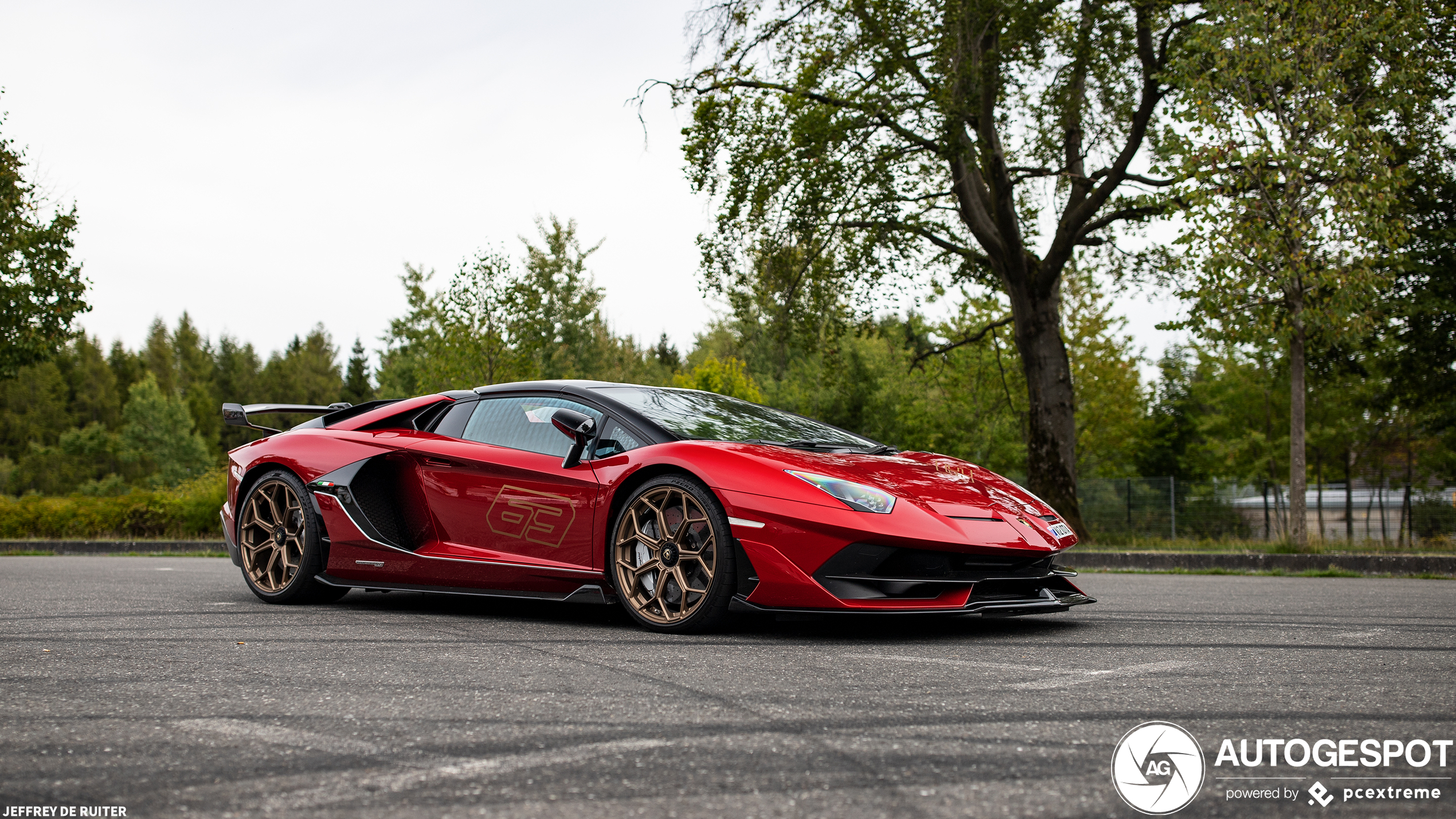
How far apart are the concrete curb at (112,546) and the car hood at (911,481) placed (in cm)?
1176

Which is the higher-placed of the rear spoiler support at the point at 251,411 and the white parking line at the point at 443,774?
the rear spoiler support at the point at 251,411

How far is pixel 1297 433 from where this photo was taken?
12.5 m

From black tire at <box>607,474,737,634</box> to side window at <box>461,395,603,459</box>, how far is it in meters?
0.62

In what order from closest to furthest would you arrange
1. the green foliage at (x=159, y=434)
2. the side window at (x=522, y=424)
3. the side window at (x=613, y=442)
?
the side window at (x=613, y=442)
the side window at (x=522, y=424)
the green foliage at (x=159, y=434)

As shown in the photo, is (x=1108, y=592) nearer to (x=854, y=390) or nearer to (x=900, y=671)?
(x=900, y=671)

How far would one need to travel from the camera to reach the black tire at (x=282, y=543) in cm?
603

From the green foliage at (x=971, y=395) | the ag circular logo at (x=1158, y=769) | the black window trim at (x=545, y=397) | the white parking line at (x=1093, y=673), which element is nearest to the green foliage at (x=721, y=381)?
the green foliage at (x=971, y=395)

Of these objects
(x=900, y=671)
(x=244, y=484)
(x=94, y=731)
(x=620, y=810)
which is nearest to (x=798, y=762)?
(x=620, y=810)

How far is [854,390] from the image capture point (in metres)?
43.1

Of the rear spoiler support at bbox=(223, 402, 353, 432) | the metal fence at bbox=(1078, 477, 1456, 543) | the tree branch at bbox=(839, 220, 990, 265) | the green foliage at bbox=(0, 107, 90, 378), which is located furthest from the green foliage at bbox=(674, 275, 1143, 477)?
the rear spoiler support at bbox=(223, 402, 353, 432)

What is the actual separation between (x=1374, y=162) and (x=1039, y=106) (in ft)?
19.0

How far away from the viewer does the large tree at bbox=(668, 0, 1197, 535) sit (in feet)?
49.0

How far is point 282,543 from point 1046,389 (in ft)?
41.6

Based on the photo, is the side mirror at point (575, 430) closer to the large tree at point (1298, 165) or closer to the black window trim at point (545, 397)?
the black window trim at point (545, 397)
